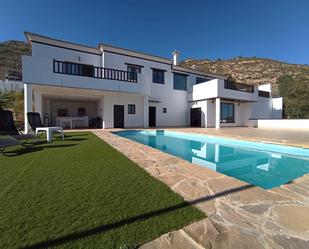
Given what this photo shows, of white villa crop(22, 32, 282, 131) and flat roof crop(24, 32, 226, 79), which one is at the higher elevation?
flat roof crop(24, 32, 226, 79)

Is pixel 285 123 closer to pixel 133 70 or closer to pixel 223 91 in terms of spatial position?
pixel 223 91

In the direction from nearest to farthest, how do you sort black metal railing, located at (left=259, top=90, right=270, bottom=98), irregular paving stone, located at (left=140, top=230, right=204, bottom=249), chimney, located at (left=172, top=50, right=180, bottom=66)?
irregular paving stone, located at (left=140, top=230, right=204, bottom=249)
chimney, located at (left=172, top=50, right=180, bottom=66)
black metal railing, located at (left=259, top=90, right=270, bottom=98)

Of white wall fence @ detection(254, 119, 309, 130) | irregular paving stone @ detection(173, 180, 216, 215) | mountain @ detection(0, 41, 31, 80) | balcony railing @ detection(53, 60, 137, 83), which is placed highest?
mountain @ detection(0, 41, 31, 80)

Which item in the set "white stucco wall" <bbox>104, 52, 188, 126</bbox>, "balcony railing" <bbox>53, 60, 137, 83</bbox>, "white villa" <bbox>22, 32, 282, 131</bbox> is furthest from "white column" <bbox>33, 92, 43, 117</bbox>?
"white stucco wall" <bbox>104, 52, 188, 126</bbox>

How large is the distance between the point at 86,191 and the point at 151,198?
98cm

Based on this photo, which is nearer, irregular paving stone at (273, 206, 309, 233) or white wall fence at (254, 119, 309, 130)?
irregular paving stone at (273, 206, 309, 233)

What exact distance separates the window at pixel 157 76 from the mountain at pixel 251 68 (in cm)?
2734

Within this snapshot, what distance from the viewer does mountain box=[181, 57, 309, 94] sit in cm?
4434

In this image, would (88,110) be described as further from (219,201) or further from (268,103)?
(268,103)

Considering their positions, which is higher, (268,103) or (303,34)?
(303,34)

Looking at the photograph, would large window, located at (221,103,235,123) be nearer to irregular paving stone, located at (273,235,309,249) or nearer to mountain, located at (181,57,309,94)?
irregular paving stone, located at (273,235,309,249)

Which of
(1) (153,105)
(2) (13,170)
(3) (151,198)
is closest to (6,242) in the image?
(3) (151,198)

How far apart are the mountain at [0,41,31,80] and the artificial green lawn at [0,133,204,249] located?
125 ft

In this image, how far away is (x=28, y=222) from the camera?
1823mm
